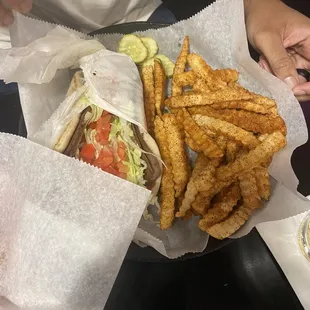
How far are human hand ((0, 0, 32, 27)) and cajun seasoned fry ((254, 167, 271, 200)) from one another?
2.59ft

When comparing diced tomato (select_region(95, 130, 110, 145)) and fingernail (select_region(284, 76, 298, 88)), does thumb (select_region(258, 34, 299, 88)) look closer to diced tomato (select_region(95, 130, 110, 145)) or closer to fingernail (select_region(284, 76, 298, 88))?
fingernail (select_region(284, 76, 298, 88))

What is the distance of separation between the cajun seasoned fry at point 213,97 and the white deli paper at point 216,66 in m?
0.10

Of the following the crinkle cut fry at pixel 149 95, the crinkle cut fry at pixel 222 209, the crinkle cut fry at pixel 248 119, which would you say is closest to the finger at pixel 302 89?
the crinkle cut fry at pixel 248 119

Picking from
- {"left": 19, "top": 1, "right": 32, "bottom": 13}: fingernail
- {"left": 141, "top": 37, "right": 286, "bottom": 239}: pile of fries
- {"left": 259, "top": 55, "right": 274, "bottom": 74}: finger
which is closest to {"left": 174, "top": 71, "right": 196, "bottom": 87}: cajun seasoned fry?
{"left": 141, "top": 37, "right": 286, "bottom": 239}: pile of fries

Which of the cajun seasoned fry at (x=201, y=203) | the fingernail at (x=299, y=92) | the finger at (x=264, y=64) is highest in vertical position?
the fingernail at (x=299, y=92)

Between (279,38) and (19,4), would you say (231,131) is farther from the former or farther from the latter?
(19,4)

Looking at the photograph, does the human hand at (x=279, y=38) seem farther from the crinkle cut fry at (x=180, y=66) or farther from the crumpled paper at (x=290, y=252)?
the crumpled paper at (x=290, y=252)

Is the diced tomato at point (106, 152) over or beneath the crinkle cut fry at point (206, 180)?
beneath

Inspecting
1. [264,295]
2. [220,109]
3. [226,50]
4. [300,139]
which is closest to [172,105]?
[220,109]

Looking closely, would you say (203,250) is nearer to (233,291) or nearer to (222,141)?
(233,291)

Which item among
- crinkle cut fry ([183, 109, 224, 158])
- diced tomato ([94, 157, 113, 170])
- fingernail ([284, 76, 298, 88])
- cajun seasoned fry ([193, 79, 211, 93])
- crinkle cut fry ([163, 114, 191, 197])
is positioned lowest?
diced tomato ([94, 157, 113, 170])

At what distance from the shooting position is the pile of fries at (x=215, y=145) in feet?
3.85

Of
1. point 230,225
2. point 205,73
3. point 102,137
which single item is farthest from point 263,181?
point 102,137

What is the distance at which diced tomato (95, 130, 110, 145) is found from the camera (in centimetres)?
131
